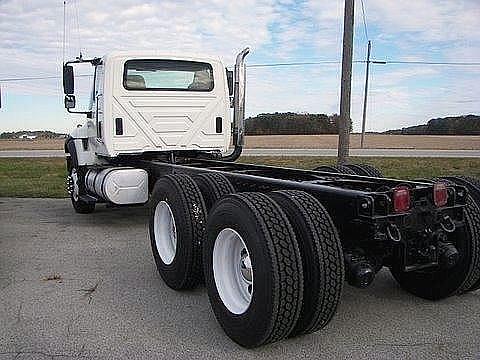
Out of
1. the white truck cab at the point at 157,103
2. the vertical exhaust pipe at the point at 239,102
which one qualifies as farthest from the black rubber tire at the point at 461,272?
the white truck cab at the point at 157,103

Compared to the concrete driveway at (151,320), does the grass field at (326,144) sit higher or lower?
lower

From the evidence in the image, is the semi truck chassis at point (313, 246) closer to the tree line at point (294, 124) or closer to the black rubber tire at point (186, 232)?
the black rubber tire at point (186, 232)

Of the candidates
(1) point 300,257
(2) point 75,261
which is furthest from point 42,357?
(2) point 75,261

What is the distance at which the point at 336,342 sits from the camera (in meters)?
3.86

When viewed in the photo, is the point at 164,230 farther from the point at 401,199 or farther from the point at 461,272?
the point at 461,272

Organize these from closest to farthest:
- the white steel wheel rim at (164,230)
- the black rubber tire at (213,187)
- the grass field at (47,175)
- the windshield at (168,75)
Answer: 1. the black rubber tire at (213,187)
2. the white steel wheel rim at (164,230)
3. the windshield at (168,75)
4. the grass field at (47,175)

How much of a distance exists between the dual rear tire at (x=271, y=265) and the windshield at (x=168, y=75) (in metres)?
4.45

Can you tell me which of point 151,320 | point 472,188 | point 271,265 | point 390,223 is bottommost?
point 151,320

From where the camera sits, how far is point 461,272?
4.33 m

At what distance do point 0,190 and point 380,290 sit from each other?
10812 millimetres

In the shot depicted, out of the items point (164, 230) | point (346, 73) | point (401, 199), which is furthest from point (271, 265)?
point (346, 73)

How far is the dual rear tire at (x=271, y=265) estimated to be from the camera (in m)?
3.51

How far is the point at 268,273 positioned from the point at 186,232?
1.53 m

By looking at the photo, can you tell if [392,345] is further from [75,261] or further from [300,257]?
[75,261]
